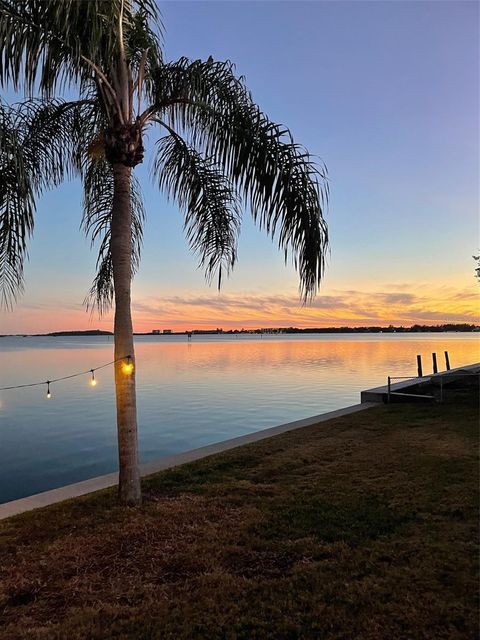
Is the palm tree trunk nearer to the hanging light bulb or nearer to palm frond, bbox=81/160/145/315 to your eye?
the hanging light bulb

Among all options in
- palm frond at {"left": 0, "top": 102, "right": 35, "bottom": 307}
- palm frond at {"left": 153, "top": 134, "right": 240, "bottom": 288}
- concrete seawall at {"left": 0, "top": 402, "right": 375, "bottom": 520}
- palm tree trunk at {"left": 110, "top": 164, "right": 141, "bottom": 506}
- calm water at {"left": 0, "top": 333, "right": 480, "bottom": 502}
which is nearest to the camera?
palm frond at {"left": 0, "top": 102, "right": 35, "bottom": 307}

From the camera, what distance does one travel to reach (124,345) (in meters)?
5.98

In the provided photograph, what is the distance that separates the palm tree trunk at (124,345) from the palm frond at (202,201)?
166cm

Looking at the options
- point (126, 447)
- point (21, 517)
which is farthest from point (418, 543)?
point (21, 517)

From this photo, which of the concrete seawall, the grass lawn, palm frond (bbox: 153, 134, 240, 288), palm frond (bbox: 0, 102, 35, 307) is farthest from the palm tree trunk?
palm frond (bbox: 153, 134, 240, 288)

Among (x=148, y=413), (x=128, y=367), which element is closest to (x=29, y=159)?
(x=128, y=367)

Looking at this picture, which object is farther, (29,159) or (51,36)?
(29,159)

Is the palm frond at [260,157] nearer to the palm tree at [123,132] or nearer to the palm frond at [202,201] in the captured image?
the palm tree at [123,132]

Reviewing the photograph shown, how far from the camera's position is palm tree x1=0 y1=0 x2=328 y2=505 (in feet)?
16.8

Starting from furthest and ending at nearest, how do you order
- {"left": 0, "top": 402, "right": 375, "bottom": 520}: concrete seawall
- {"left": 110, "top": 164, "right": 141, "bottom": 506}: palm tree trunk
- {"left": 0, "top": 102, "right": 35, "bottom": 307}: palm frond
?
{"left": 0, "top": 402, "right": 375, "bottom": 520}: concrete seawall, {"left": 110, "top": 164, "right": 141, "bottom": 506}: palm tree trunk, {"left": 0, "top": 102, "right": 35, "bottom": 307}: palm frond

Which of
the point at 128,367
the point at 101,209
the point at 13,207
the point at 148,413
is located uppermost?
the point at 101,209

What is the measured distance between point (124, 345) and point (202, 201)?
10.1 feet

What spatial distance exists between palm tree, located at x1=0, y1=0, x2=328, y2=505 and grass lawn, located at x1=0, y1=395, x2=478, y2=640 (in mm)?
1128

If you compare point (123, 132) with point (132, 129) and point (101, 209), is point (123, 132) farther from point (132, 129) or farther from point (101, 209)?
point (101, 209)
